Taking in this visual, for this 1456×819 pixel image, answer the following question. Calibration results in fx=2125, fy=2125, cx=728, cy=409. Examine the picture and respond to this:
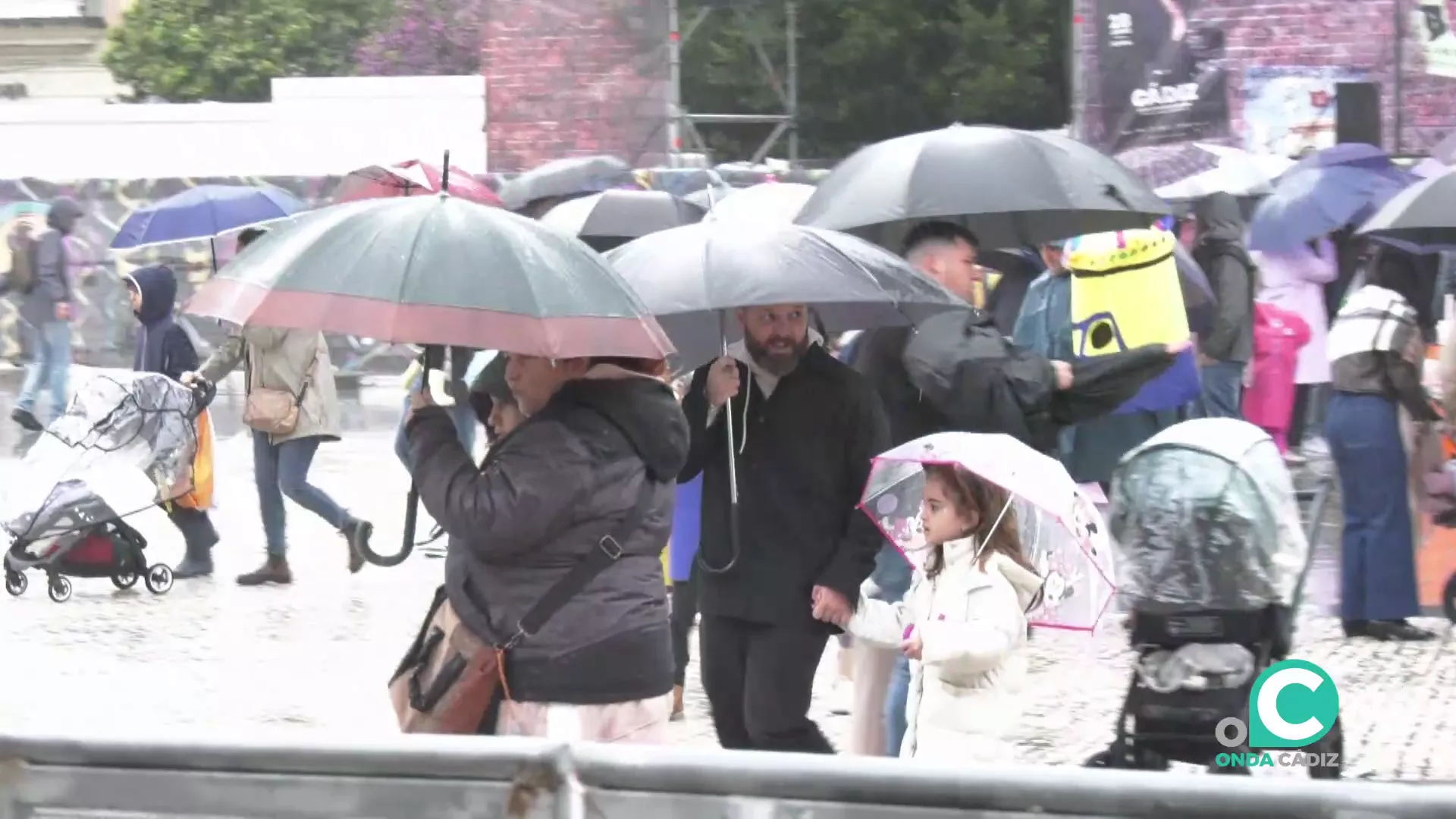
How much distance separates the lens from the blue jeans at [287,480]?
10297mm

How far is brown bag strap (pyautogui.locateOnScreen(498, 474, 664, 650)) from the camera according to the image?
4.43 m

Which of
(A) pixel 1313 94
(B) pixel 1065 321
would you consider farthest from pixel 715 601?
(A) pixel 1313 94

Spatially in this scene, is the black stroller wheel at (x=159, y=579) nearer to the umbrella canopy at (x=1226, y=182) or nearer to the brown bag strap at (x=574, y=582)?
the brown bag strap at (x=574, y=582)

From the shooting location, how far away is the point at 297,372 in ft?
33.4

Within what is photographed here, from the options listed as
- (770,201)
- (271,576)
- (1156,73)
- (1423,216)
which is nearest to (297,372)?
(271,576)

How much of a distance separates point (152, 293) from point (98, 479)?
1.04 meters

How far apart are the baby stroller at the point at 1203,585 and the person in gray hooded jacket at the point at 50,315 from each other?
13129mm

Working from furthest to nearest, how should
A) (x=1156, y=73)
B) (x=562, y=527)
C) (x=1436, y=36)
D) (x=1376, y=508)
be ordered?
(x=1156, y=73) → (x=1436, y=36) → (x=1376, y=508) → (x=562, y=527)

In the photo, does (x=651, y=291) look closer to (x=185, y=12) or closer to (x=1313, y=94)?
(x=1313, y=94)

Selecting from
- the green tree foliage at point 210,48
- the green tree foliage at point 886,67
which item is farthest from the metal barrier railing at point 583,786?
the green tree foliage at point 210,48

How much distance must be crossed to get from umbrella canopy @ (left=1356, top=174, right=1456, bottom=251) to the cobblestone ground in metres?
1.68

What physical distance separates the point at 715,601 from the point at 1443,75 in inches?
584

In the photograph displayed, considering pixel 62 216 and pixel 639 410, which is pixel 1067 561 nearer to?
pixel 639 410

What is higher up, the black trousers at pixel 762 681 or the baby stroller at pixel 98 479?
the black trousers at pixel 762 681
